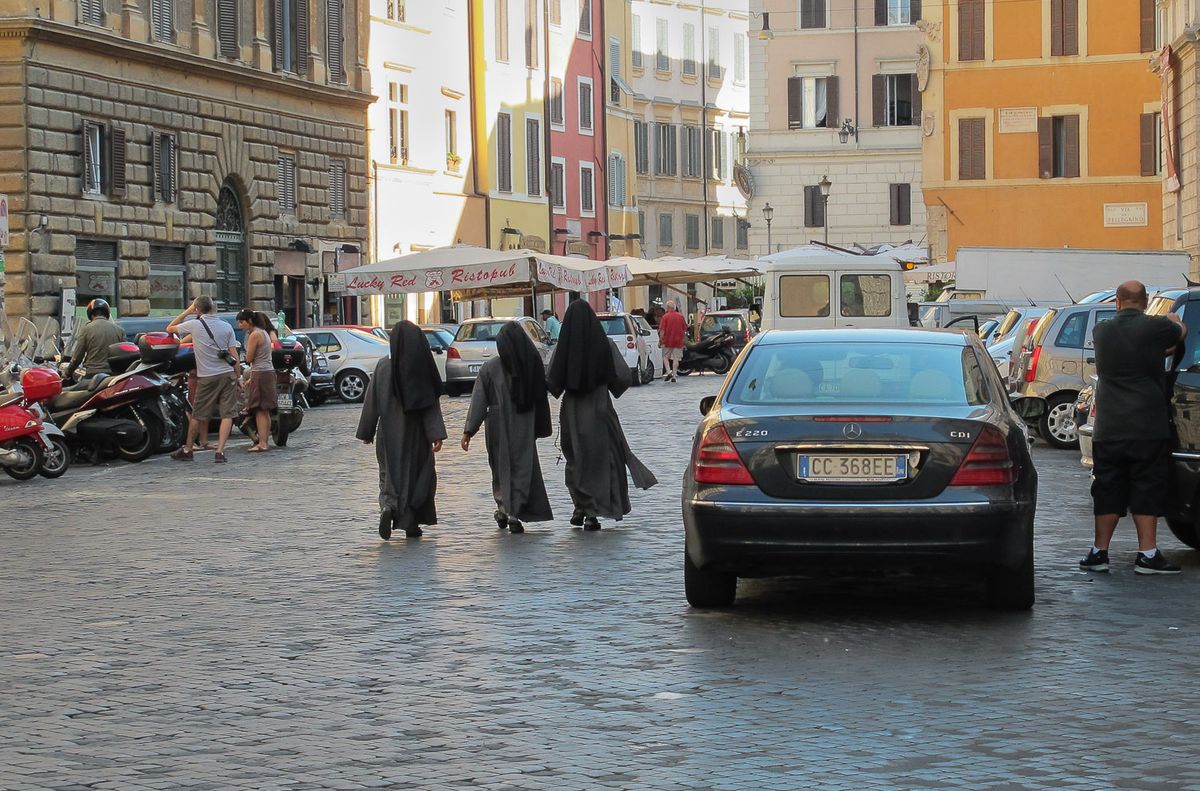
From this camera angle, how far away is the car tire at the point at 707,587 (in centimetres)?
1066

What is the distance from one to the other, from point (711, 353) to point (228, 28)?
1518 centimetres

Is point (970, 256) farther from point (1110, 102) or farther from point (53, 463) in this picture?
point (53, 463)

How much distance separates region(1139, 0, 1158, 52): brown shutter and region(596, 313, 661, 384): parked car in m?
19.4

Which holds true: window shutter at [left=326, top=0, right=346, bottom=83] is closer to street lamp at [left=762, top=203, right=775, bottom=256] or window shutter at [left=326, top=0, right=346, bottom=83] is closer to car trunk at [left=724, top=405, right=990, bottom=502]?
street lamp at [left=762, top=203, right=775, bottom=256]

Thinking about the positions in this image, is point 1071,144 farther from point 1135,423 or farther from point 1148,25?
point 1135,423

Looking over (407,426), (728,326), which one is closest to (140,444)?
(407,426)

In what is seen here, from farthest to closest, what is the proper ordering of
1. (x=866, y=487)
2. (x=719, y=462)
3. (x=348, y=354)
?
(x=348, y=354) < (x=719, y=462) < (x=866, y=487)

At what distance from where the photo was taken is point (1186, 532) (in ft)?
43.6

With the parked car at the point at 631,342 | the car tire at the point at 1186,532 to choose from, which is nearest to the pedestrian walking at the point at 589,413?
the car tire at the point at 1186,532

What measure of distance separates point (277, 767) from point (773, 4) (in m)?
72.0

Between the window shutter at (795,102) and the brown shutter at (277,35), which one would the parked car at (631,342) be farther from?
the window shutter at (795,102)

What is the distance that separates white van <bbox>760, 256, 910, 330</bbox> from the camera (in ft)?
106

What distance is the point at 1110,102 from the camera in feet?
192

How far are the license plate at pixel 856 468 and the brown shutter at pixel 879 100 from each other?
6881cm
